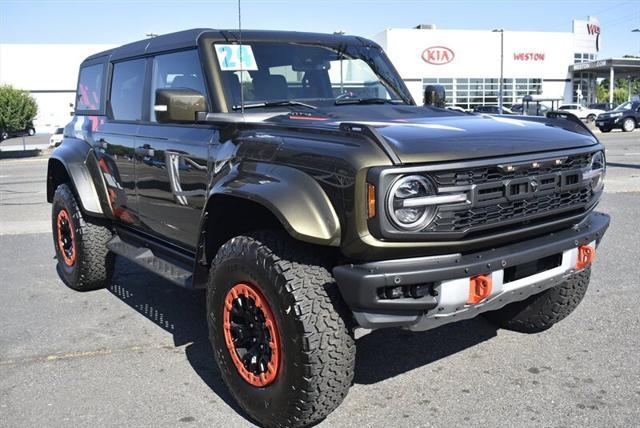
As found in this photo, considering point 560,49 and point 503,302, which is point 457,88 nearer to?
point 560,49

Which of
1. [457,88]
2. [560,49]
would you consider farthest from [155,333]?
[560,49]

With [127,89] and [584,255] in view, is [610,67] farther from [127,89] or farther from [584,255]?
[584,255]

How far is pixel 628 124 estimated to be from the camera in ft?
97.6

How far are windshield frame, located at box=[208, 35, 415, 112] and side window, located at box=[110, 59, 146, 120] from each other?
0.97m

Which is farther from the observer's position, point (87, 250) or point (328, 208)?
point (87, 250)

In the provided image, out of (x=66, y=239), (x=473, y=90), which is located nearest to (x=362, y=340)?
(x=66, y=239)

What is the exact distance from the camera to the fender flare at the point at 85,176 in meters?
4.89

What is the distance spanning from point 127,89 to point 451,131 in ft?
9.39

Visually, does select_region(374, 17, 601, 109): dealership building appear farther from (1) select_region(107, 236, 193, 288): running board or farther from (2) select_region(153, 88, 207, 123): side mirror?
(2) select_region(153, 88, 207, 123): side mirror

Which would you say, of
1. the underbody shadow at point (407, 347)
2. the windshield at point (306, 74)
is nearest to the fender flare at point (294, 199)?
the windshield at point (306, 74)

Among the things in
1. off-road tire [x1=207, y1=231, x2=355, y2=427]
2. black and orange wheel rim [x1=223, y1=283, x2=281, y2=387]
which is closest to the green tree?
black and orange wheel rim [x1=223, y1=283, x2=281, y2=387]

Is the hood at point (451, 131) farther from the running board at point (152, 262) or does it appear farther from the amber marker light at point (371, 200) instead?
the running board at point (152, 262)

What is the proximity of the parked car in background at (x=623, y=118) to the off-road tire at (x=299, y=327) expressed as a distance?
3033cm

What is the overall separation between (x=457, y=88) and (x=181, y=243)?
155 ft
